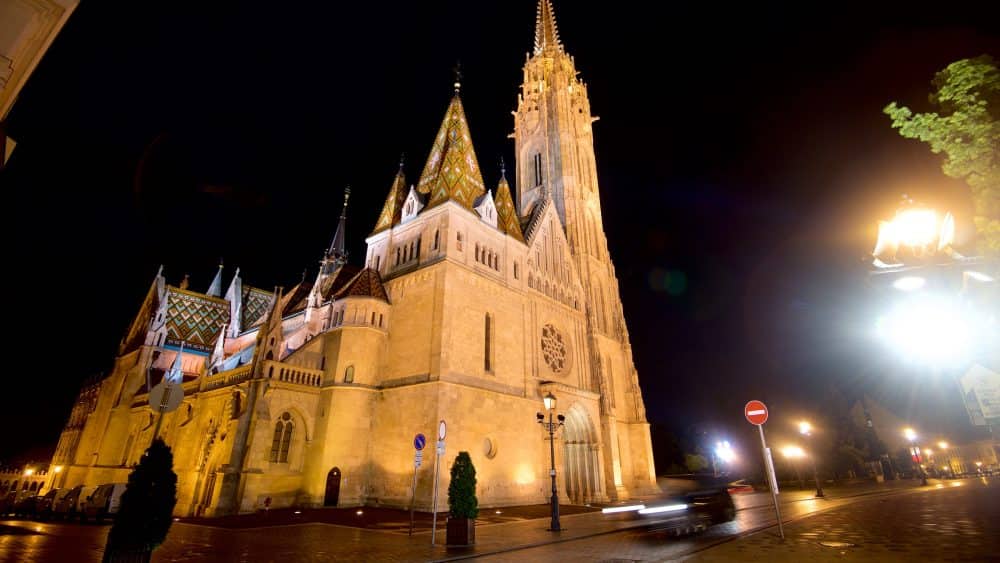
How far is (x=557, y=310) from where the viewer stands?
27.9 meters

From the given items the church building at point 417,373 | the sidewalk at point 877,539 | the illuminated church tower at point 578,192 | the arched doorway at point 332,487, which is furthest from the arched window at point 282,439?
the illuminated church tower at point 578,192

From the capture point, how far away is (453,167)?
2534cm

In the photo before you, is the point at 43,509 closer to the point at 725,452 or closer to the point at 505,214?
the point at 505,214

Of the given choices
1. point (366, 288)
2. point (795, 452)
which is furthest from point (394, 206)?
point (795, 452)

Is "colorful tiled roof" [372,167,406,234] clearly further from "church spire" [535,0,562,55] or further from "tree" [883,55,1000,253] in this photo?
"church spire" [535,0,562,55]

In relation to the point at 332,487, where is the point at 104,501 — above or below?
below

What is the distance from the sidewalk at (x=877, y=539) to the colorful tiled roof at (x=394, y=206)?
2237 cm

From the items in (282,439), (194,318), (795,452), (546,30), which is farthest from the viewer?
(546,30)

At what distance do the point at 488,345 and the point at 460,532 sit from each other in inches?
491

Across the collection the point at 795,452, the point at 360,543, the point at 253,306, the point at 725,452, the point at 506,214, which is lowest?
the point at 360,543

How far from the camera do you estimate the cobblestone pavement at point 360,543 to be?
823 cm

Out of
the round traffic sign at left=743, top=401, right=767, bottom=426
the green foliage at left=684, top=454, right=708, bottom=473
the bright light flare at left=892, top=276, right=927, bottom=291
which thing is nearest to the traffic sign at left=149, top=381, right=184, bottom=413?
the bright light flare at left=892, top=276, right=927, bottom=291

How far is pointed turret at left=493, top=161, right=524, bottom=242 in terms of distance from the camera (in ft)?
86.3

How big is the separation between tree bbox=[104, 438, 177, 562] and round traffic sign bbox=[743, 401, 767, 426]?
11.6m
